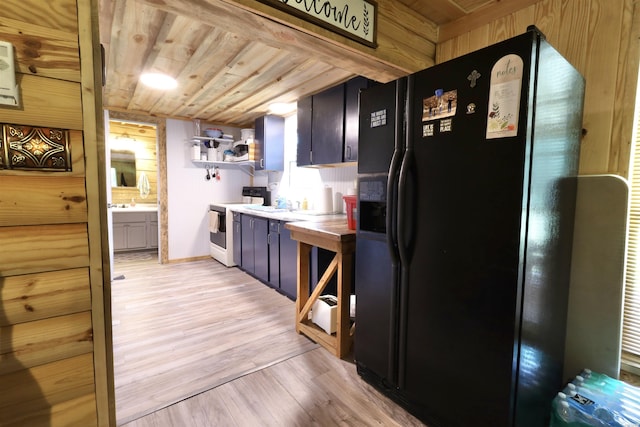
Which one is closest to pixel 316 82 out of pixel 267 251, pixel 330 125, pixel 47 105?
pixel 330 125

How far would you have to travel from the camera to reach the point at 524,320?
119 centimetres

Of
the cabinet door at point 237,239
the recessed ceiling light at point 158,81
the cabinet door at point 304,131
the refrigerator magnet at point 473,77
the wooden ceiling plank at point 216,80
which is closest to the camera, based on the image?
the refrigerator magnet at point 473,77

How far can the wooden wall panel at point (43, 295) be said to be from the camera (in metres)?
0.89

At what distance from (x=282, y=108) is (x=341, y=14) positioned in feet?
8.22

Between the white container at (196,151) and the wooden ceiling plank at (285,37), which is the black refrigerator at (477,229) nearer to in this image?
the wooden ceiling plank at (285,37)

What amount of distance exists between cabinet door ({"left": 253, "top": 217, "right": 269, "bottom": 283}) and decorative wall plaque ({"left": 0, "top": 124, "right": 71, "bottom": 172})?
2.58m

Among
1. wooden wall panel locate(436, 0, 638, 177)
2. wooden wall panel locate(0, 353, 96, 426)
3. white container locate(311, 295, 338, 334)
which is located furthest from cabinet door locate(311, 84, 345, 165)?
wooden wall panel locate(0, 353, 96, 426)

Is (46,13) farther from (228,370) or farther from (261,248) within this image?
(261,248)

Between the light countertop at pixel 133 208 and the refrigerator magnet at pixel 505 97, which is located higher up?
the refrigerator magnet at pixel 505 97

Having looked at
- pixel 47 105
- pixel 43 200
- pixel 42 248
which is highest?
pixel 47 105

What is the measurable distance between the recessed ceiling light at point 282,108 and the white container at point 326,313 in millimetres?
2448

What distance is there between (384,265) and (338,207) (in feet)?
6.26

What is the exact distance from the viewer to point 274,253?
3.42 metres

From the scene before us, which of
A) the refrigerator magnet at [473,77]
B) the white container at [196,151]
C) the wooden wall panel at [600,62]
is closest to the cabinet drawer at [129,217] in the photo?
the white container at [196,151]
